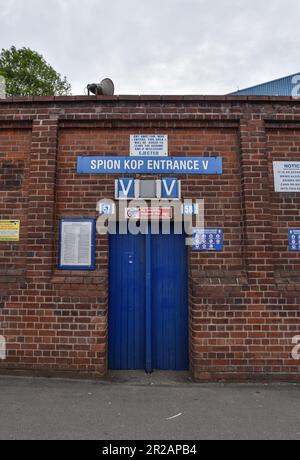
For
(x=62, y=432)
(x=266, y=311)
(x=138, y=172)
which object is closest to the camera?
(x=62, y=432)

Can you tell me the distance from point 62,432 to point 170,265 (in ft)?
8.64

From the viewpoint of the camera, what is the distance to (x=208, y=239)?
4.70 meters

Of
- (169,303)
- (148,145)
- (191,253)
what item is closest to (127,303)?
(169,303)

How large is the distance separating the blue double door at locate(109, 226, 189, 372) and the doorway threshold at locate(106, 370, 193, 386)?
0.10 metres

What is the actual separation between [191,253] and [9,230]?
288 cm

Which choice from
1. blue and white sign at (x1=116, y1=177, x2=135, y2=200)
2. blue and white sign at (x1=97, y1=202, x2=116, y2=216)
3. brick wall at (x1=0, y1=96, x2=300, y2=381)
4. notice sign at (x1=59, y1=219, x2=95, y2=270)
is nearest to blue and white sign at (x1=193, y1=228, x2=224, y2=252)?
brick wall at (x1=0, y1=96, x2=300, y2=381)

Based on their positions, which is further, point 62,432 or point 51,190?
point 51,190

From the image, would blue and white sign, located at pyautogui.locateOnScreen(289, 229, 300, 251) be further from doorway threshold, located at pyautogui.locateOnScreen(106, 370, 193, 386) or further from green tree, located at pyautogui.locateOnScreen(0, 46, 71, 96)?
green tree, located at pyautogui.locateOnScreen(0, 46, 71, 96)

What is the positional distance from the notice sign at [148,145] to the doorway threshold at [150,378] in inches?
134

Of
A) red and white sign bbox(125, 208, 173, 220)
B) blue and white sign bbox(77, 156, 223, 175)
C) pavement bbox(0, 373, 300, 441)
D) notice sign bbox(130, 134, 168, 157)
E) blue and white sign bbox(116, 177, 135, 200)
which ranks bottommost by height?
pavement bbox(0, 373, 300, 441)

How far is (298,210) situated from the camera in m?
4.78

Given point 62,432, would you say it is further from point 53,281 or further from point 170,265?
point 170,265

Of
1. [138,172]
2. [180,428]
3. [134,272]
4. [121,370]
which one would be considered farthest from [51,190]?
[180,428]

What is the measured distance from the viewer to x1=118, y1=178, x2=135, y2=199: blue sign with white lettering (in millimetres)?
4770
